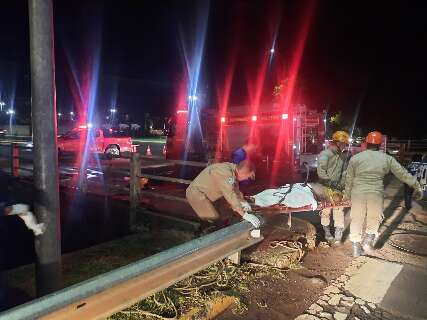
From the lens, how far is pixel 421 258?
5.59 m

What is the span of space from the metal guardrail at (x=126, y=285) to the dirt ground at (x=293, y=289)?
2.02 feet

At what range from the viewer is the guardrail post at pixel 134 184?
275 inches

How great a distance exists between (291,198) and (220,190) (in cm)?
130

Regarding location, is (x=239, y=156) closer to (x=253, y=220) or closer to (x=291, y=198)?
(x=253, y=220)

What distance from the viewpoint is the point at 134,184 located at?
7020mm

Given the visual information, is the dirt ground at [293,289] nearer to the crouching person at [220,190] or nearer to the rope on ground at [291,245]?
the rope on ground at [291,245]

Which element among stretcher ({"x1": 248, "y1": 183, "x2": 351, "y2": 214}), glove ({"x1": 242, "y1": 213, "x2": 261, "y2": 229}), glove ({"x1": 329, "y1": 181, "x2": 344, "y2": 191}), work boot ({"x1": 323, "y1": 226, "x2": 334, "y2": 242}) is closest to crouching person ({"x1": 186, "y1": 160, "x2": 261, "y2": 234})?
glove ({"x1": 242, "y1": 213, "x2": 261, "y2": 229})

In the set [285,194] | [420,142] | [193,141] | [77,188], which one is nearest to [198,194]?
[285,194]

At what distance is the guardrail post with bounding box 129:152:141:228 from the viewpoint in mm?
6977

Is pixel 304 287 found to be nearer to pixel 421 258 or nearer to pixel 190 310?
pixel 190 310

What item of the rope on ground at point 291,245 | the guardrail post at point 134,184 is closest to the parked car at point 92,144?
the guardrail post at point 134,184

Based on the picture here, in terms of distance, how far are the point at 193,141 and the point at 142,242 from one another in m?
11.7

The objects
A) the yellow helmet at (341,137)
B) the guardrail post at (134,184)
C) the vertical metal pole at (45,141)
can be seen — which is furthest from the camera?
the guardrail post at (134,184)

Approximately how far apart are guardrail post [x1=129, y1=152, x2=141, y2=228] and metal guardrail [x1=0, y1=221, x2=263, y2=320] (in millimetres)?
3248
